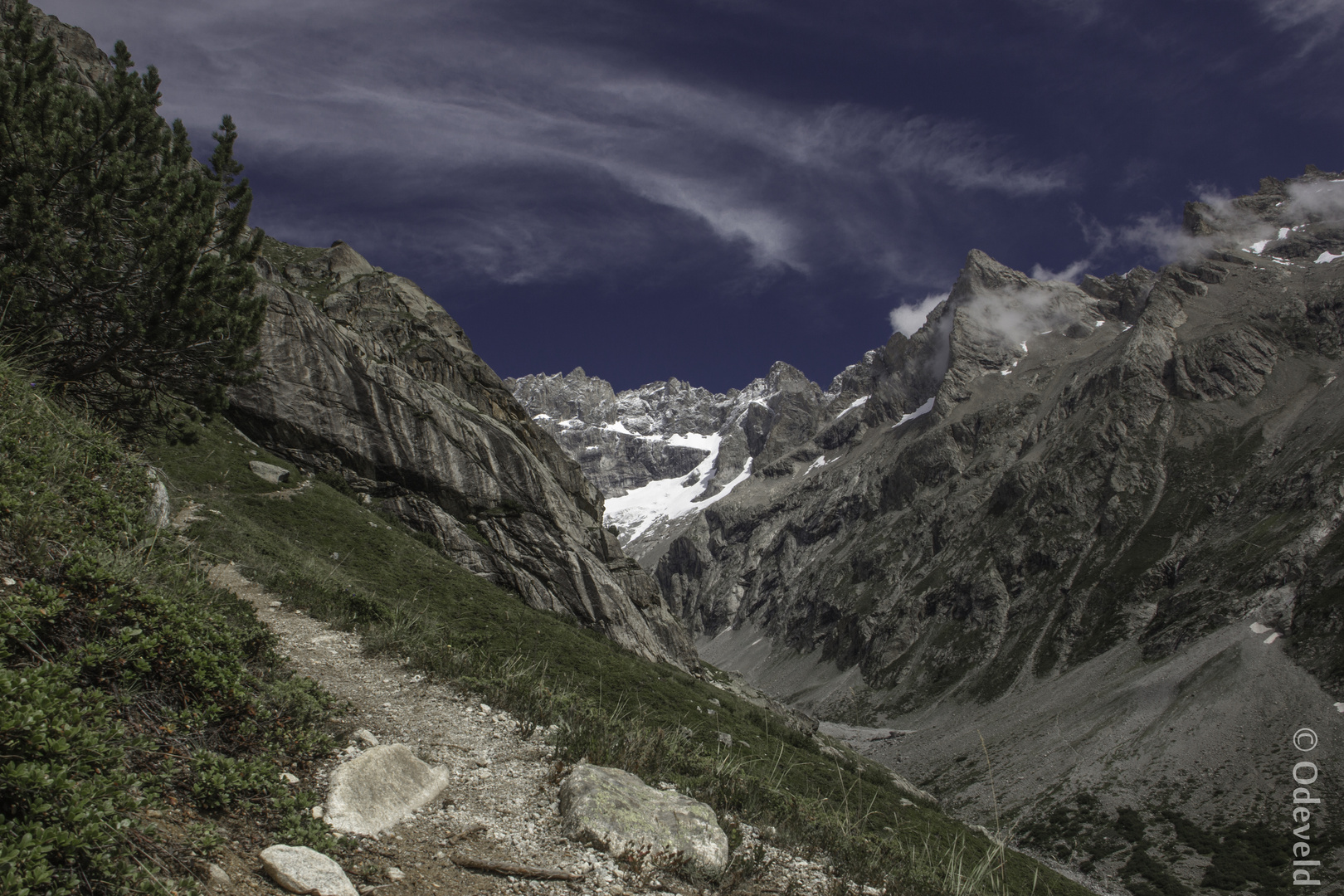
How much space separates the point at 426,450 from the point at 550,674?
98.2ft

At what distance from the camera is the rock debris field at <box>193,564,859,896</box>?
5.45 m

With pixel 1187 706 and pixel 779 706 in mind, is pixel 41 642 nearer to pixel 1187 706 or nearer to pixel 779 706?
pixel 779 706

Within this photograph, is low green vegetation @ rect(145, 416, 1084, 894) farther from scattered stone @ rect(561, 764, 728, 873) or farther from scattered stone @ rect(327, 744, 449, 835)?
scattered stone @ rect(327, 744, 449, 835)

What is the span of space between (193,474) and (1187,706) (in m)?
112

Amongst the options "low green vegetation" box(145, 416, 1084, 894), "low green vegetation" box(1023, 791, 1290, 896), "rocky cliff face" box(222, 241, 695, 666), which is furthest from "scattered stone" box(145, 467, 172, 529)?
"low green vegetation" box(1023, 791, 1290, 896)

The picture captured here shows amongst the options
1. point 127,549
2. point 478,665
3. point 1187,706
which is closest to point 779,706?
point 478,665

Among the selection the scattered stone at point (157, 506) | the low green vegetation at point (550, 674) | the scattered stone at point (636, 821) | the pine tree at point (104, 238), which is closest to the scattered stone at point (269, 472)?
the low green vegetation at point (550, 674)

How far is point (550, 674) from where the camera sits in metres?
21.0

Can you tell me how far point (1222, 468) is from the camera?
15075 centimetres

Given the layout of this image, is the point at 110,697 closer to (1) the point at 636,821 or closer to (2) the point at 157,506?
(1) the point at 636,821

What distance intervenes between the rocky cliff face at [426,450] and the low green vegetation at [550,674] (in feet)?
11.5

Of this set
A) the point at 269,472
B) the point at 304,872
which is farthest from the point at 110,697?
the point at 269,472

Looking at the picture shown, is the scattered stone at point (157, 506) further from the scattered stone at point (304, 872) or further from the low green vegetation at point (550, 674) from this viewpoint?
the scattered stone at point (304, 872)

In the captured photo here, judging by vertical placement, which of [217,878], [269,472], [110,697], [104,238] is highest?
[104,238]
